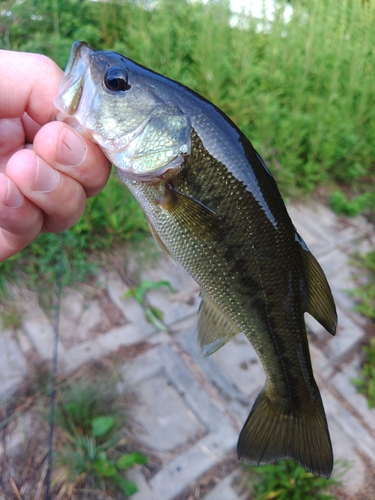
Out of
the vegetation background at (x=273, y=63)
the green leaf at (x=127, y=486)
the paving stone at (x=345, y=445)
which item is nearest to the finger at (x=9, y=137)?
the green leaf at (x=127, y=486)

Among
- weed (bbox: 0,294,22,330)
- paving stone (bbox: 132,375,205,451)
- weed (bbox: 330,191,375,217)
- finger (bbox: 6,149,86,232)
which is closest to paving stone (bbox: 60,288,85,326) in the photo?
weed (bbox: 0,294,22,330)

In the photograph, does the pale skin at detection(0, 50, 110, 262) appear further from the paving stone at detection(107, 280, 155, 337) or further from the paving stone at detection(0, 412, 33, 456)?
the paving stone at detection(107, 280, 155, 337)

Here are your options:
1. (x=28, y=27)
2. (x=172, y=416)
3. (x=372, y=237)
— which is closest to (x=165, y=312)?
(x=172, y=416)

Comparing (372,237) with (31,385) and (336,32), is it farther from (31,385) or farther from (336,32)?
(31,385)

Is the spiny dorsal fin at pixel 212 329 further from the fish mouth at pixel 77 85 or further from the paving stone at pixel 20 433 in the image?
the paving stone at pixel 20 433

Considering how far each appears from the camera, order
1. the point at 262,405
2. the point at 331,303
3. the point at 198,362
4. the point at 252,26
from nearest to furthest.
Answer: the point at 331,303
the point at 262,405
the point at 198,362
the point at 252,26

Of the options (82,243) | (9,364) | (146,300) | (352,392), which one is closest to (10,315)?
(9,364)

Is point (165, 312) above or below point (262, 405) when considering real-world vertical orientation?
below
